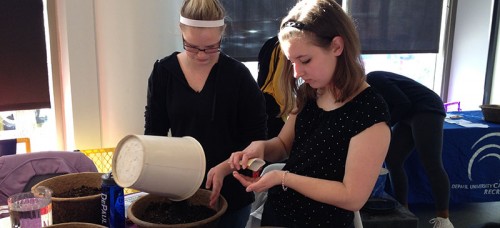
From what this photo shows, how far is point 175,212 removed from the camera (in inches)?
37.8

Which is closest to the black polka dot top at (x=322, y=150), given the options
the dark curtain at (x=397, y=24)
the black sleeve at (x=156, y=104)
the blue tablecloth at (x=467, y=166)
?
the black sleeve at (x=156, y=104)

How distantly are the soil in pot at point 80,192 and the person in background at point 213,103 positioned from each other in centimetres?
33

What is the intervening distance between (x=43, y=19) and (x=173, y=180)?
1.93 metres

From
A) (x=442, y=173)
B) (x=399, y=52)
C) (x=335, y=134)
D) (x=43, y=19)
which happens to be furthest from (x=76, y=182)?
(x=399, y=52)

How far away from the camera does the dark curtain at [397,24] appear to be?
142 inches

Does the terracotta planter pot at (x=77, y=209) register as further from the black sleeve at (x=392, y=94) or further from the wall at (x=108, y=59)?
the black sleeve at (x=392, y=94)

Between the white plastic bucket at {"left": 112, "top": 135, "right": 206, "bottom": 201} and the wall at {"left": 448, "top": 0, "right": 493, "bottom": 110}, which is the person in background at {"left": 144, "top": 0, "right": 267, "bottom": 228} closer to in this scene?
the white plastic bucket at {"left": 112, "top": 135, "right": 206, "bottom": 201}

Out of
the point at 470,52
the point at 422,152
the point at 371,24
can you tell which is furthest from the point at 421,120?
the point at 470,52

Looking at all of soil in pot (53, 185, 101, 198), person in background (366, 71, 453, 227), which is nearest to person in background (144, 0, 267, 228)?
soil in pot (53, 185, 101, 198)

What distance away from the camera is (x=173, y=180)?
0.90 m

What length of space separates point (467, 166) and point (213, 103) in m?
2.47

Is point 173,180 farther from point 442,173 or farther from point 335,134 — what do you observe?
point 442,173

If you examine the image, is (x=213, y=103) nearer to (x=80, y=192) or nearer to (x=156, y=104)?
(x=156, y=104)

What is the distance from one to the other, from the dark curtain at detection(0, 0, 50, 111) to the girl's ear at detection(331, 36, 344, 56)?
2.00m
